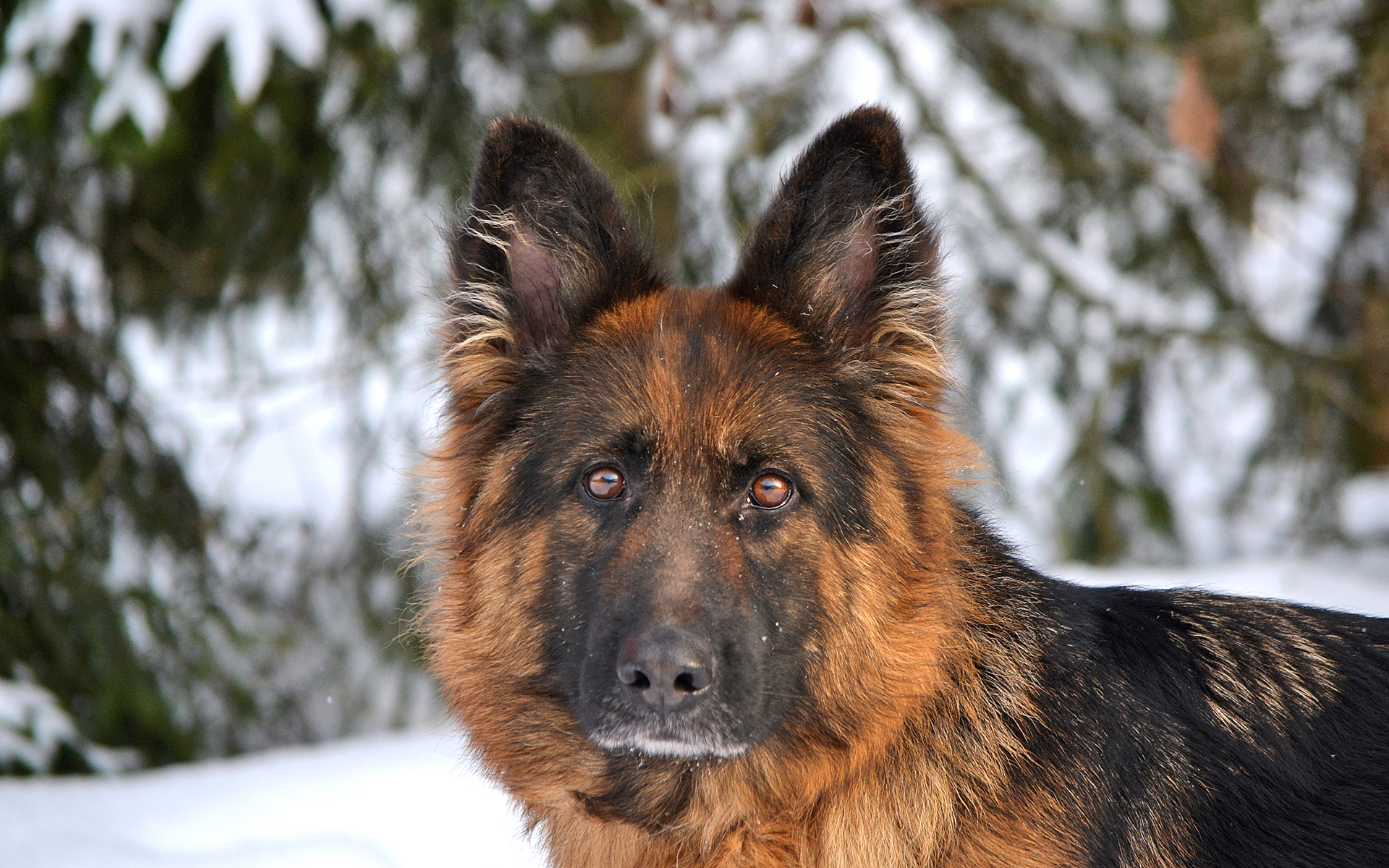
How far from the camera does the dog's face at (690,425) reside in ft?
9.32

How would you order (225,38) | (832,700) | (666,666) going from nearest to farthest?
(666,666) < (832,700) < (225,38)

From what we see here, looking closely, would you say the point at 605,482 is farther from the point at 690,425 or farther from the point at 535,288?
the point at 535,288

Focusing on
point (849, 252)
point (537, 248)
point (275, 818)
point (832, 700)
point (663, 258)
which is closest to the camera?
point (832, 700)

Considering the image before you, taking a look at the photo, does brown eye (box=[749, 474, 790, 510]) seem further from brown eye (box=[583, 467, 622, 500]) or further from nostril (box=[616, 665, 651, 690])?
nostril (box=[616, 665, 651, 690])

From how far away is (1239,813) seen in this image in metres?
2.79

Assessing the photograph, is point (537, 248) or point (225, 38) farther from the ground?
point (225, 38)

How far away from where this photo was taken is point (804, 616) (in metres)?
2.95

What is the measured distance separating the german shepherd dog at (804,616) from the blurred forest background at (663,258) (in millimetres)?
2308

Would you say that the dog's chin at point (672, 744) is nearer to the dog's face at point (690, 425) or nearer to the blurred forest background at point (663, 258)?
the dog's face at point (690, 425)

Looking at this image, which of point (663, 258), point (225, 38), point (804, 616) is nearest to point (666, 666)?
point (804, 616)

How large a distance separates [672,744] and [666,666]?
0.21m

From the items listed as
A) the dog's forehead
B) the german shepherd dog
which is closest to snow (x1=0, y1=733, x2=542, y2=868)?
the german shepherd dog

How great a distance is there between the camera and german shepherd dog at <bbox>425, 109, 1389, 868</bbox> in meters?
2.77

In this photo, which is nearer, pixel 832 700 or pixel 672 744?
pixel 672 744
